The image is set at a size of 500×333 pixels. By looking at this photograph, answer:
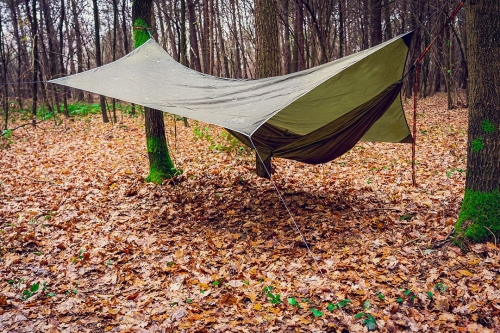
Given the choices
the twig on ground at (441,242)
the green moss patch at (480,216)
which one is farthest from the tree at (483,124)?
the twig on ground at (441,242)

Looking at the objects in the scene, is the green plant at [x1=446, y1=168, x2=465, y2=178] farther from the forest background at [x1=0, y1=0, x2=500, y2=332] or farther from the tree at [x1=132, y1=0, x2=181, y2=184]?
the tree at [x1=132, y1=0, x2=181, y2=184]

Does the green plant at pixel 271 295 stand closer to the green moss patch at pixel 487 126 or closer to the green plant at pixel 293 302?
the green plant at pixel 293 302

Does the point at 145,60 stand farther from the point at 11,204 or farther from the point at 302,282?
the point at 302,282

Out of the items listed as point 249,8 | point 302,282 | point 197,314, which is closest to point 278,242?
point 302,282

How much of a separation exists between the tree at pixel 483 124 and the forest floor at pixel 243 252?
239 millimetres

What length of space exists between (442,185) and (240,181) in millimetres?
2598

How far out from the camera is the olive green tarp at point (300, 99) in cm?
336

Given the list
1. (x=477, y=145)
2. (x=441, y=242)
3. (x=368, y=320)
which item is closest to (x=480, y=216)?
(x=441, y=242)

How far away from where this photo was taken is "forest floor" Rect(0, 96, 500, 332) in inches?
96.7

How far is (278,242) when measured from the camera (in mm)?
3516

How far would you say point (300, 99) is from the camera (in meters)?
3.43

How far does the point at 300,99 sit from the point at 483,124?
4.90 feet

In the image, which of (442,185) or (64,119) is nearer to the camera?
(442,185)

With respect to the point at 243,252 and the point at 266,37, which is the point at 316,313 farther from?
the point at 266,37
